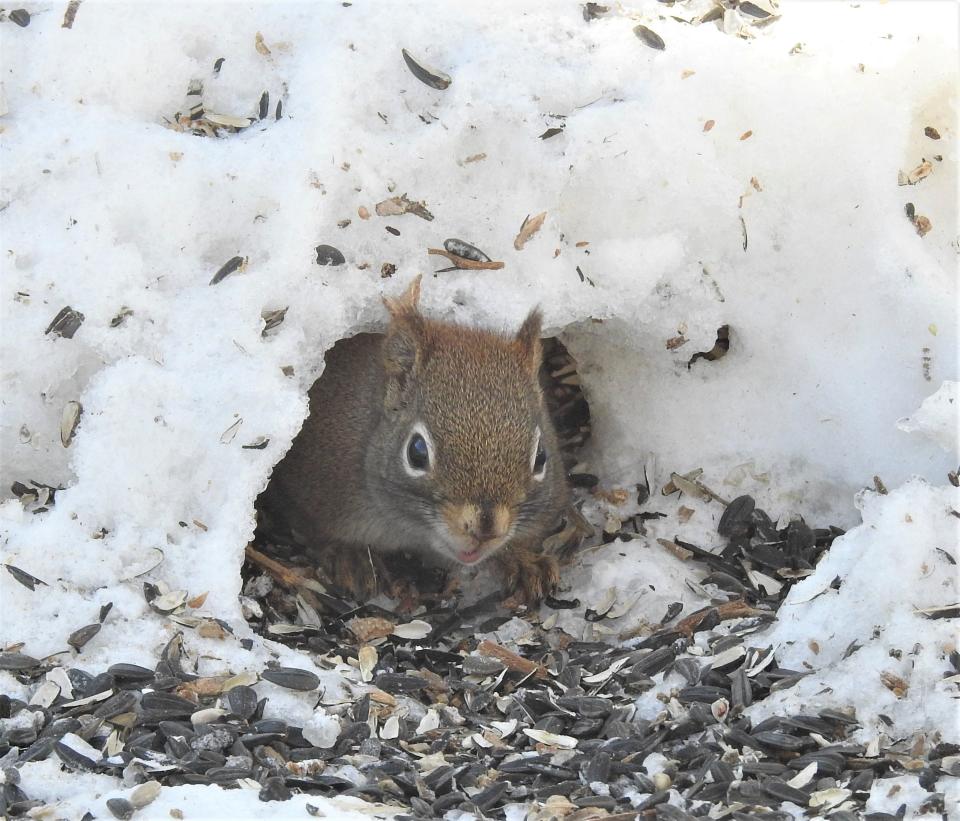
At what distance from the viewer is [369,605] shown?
12.7ft

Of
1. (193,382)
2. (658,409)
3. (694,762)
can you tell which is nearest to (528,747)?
(694,762)

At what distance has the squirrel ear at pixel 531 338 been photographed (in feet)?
12.1

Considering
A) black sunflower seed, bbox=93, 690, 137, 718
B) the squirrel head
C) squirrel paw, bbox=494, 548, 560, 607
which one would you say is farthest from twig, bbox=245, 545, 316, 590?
black sunflower seed, bbox=93, 690, 137, 718

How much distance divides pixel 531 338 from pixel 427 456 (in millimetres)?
512

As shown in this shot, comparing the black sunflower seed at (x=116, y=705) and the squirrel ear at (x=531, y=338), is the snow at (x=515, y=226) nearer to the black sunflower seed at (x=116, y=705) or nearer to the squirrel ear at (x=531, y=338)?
the squirrel ear at (x=531, y=338)

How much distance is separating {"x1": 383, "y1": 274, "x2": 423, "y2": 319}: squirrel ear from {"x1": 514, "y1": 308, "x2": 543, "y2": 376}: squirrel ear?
12.9 inches

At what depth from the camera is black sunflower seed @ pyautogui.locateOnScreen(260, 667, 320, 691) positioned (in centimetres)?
287

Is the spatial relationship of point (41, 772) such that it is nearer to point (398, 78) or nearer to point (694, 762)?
point (694, 762)

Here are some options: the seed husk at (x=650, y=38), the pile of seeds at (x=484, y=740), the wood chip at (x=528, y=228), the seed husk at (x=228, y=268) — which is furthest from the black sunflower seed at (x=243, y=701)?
the seed husk at (x=650, y=38)

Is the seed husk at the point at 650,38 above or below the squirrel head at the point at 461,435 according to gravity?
above

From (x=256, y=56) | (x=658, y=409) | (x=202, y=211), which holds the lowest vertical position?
(x=658, y=409)

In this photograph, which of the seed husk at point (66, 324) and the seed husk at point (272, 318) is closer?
the seed husk at point (66, 324)

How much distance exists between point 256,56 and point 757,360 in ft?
6.18

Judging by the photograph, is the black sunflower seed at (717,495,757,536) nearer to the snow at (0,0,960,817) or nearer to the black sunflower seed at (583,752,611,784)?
the snow at (0,0,960,817)
